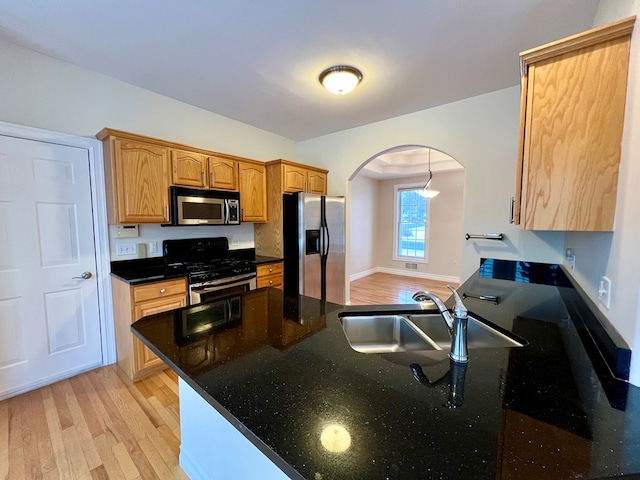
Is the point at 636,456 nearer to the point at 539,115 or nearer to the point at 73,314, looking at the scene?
the point at 539,115

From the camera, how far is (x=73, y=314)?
2389mm

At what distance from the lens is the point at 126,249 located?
2625mm

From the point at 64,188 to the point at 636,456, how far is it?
344cm

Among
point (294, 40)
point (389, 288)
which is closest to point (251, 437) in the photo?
point (294, 40)

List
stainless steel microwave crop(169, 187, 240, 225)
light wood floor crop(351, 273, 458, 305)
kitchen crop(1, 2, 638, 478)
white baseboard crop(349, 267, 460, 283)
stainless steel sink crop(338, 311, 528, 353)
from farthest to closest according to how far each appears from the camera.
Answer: white baseboard crop(349, 267, 460, 283)
light wood floor crop(351, 273, 458, 305)
stainless steel microwave crop(169, 187, 240, 225)
kitchen crop(1, 2, 638, 478)
stainless steel sink crop(338, 311, 528, 353)

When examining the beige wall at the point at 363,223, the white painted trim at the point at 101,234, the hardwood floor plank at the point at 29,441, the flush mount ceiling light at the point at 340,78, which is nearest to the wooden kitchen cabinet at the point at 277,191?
the flush mount ceiling light at the point at 340,78

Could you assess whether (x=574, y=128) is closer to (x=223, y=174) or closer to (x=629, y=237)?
(x=629, y=237)

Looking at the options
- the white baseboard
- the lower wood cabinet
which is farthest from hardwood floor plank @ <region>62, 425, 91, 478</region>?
the white baseboard

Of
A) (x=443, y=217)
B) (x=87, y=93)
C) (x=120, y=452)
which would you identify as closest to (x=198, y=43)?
(x=87, y=93)

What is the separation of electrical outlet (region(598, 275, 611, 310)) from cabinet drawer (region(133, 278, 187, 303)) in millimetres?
2768

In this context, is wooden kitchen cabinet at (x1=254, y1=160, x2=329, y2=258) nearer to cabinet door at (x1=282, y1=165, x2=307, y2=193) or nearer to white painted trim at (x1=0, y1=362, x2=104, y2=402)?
cabinet door at (x1=282, y1=165, x2=307, y2=193)

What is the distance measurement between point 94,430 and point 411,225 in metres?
6.38

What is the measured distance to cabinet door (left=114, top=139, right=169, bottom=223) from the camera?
90.5 inches

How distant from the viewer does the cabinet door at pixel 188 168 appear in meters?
2.63
